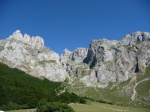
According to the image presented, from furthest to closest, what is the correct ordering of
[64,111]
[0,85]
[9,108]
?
[0,85]
[9,108]
[64,111]

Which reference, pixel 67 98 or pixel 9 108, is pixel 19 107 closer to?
pixel 9 108

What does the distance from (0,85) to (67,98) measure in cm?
4869

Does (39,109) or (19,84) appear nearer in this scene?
(39,109)

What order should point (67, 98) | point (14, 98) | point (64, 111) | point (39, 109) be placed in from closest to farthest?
point (64, 111)
point (39, 109)
point (14, 98)
point (67, 98)

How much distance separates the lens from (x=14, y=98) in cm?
14000

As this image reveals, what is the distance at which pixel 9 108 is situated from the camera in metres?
118

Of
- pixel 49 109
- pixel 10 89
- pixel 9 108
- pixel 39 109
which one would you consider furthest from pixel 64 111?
pixel 10 89

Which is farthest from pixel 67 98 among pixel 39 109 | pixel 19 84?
pixel 39 109

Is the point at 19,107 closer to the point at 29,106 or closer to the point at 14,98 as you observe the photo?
the point at 29,106

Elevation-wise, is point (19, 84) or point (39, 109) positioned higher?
point (19, 84)

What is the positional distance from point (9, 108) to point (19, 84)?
212 feet

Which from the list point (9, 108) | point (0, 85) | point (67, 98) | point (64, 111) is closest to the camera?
point (64, 111)

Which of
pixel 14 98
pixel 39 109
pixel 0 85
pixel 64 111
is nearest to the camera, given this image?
pixel 64 111

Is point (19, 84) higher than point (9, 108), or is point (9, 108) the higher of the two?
point (19, 84)
